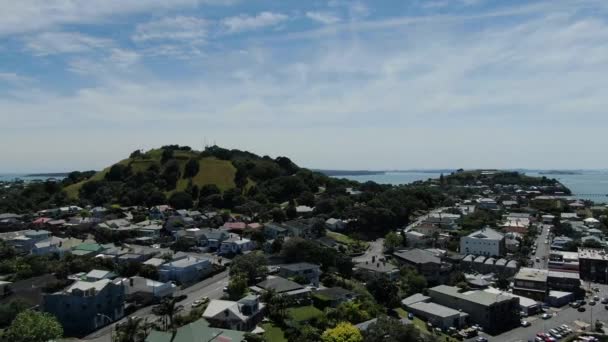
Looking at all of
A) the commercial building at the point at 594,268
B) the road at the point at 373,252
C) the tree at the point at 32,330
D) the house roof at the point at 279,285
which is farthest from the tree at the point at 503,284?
the tree at the point at 32,330

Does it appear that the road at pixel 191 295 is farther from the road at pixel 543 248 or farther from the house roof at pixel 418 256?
the road at pixel 543 248

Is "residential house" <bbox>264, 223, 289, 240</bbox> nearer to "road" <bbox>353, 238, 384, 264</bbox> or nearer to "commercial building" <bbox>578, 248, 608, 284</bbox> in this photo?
"road" <bbox>353, 238, 384, 264</bbox>

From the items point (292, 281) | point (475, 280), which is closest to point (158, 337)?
point (292, 281)

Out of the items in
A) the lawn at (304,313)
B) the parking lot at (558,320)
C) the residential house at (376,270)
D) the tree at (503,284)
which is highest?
the residential house at (376,270)

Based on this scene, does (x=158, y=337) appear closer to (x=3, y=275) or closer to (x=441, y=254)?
(x=3, y=275)

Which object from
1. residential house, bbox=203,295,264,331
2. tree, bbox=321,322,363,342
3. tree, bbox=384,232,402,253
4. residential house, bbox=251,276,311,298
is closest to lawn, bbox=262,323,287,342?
residential house, bbox=203,295,264,331

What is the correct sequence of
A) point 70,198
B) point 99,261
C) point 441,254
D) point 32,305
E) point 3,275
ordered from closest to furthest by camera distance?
point 32,305, point 3,275, point 99,261, point 441,254, point 70,198

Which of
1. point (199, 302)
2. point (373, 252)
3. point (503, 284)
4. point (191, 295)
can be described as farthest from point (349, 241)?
point (199, 302)
